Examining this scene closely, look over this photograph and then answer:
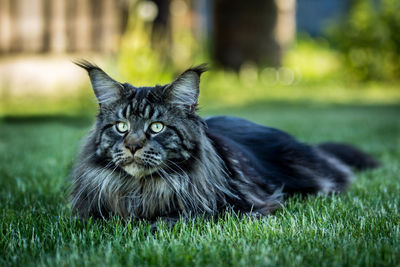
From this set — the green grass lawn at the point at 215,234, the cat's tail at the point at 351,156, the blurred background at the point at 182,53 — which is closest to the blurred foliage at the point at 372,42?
the blurred background at the point at 182,53

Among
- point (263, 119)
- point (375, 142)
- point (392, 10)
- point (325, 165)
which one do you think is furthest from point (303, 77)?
point (325, 165)

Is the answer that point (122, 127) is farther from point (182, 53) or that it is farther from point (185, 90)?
point (182, 53)

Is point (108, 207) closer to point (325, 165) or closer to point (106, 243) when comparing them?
point (106, 243)

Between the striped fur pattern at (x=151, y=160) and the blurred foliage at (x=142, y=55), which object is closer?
the striped fur pattern at (x=151, y=160)

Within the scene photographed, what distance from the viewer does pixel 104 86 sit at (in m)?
2.51

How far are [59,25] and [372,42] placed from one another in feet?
21.8

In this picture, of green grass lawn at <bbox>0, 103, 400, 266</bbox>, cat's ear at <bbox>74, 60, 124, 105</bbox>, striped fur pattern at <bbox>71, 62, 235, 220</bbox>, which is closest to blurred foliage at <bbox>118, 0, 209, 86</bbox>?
green grass lawn at <bbox>0, 103, 400, 266</bbox>

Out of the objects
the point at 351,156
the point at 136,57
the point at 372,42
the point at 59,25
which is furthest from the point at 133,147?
the point at 372,42

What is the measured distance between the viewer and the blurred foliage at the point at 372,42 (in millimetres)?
10062

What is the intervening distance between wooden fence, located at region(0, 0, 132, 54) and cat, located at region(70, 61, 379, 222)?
578 cm

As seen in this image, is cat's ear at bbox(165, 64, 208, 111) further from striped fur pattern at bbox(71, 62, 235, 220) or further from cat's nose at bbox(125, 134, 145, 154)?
cat's nose at bbox(125, 134, 145, 154)

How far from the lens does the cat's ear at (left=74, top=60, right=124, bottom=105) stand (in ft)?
8.11

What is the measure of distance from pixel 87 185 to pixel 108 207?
0.17 meters

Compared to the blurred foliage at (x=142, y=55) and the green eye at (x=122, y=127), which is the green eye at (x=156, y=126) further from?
the blurred foliage at (x=142, y=55)
